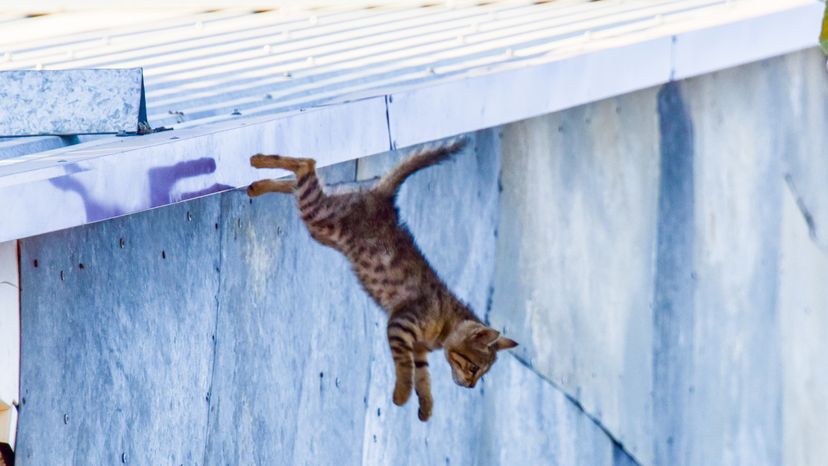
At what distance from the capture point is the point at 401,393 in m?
4.36

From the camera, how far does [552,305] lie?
17.5 ft

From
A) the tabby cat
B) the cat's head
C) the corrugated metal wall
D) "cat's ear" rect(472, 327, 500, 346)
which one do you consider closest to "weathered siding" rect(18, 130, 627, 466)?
the corrugated metal wall

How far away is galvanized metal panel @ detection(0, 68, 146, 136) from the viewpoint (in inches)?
136

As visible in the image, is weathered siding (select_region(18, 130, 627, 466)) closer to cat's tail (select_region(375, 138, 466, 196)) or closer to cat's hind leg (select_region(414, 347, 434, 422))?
cat's tail (select_region(375, 138, 466, 196))

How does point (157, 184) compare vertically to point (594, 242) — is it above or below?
below

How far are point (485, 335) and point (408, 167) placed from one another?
675 mm

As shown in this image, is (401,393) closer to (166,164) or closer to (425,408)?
(425,408)

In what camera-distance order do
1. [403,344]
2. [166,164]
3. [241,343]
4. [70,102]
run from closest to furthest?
[166,164]
[70,102]
[241,343]
[403,344]

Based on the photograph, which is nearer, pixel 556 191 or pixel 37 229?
pixel 37 229

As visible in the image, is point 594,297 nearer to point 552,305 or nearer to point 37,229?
point 552,305

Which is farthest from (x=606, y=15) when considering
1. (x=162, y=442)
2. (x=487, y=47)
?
(x=162, y=442)

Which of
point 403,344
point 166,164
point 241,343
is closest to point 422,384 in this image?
point 403,344

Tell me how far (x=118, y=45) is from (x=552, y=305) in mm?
2160

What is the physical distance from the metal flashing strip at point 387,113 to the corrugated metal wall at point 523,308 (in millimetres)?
397
